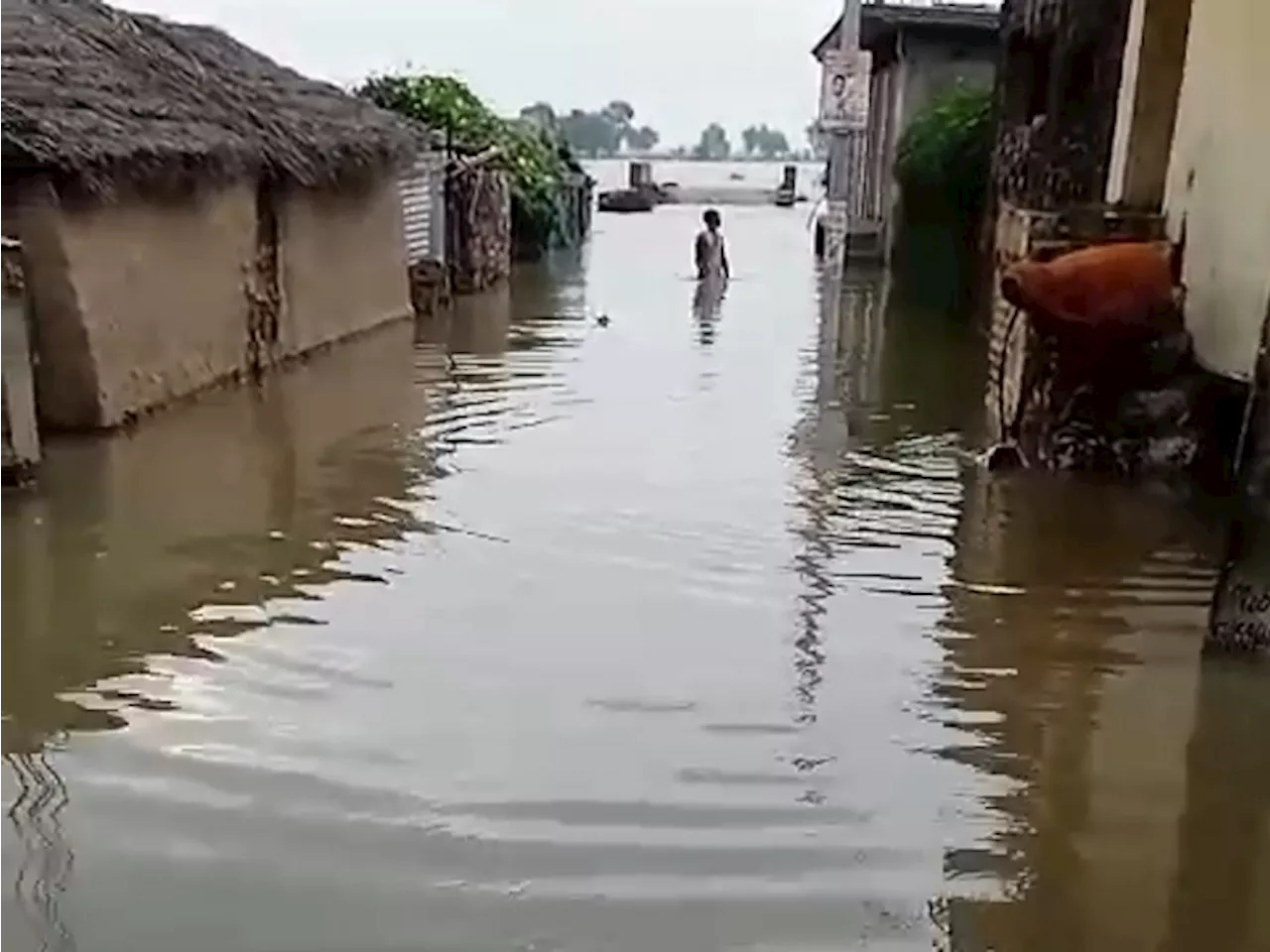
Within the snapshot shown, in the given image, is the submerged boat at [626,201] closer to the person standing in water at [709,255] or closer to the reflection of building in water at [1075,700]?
the person standing in water at [709,255]

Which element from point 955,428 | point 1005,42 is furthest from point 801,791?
point 1005,42

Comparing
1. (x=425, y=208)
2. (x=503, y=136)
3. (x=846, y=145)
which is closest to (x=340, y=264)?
(x=425, y=208)

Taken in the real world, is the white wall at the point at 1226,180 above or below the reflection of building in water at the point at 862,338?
above

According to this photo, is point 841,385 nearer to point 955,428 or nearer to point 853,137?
point 955,428

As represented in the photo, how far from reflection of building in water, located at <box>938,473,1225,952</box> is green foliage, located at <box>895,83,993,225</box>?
48.1 feet

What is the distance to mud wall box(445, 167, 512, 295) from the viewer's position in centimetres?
2217

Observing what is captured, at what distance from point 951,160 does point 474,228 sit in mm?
7225

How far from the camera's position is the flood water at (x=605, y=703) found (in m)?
4.81

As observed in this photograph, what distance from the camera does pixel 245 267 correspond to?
14.0m

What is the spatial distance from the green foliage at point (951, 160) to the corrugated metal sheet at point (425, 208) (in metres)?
7.38

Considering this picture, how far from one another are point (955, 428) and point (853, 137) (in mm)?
17379

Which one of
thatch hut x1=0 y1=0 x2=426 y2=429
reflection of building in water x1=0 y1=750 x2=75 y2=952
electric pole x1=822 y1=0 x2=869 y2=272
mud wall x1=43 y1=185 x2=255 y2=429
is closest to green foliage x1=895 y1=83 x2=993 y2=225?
electric pole x1=822 y1=0 x2=869 y2=272

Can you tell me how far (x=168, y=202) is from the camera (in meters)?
12.3

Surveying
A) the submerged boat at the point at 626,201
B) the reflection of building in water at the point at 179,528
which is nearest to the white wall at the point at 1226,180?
the reflection of building in water at the point at 179,528
